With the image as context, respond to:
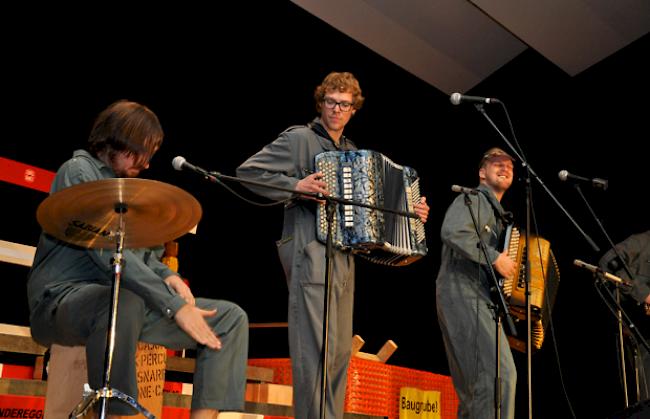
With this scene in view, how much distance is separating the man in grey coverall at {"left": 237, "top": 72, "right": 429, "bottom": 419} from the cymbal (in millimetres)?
929

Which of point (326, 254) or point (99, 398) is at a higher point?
point (326, 254)

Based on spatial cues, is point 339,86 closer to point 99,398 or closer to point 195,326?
point 195,326

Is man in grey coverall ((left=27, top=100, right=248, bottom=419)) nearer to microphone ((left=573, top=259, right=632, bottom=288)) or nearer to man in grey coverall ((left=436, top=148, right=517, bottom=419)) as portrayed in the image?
man in grey coverall ((left=436, top=148, right=517, bottom=419))

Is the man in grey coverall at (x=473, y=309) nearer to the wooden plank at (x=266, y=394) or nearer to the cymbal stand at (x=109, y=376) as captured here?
the wooden plank at (x=266, y=394)

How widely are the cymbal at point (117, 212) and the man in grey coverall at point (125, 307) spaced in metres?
0.11

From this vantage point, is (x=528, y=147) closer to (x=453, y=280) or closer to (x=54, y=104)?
(x=453, y=280)

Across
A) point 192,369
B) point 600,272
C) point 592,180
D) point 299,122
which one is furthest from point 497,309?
point 299,122

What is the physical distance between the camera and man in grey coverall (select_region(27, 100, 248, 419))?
2.52 m

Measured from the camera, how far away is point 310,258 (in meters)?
3.47

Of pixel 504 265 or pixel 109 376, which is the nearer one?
pixel 109 376

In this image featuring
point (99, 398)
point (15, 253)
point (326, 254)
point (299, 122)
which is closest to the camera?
point (99, 398)

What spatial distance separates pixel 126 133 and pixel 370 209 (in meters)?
1.25

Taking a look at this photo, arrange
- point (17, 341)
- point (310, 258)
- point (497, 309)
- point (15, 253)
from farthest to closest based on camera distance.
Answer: point (15, 253) → point (497, 309) → point (17, 341) → point (310, 258)

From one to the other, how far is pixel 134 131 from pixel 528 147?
482 centimetres
